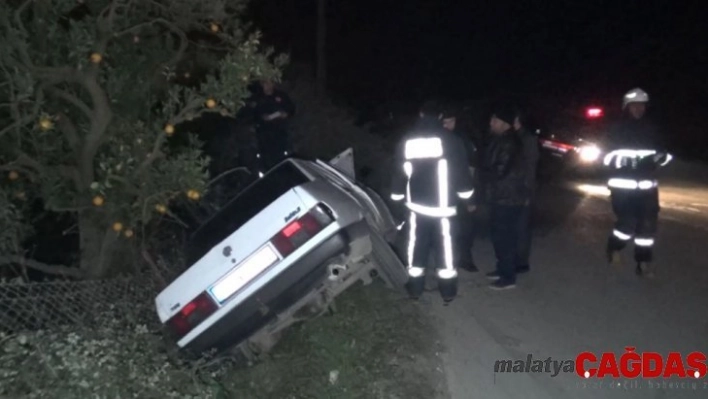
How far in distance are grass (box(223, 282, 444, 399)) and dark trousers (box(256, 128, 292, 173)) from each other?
3.58m

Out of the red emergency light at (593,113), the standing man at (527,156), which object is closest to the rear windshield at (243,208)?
the standing man at (527,156)

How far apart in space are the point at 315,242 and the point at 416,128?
245 cm

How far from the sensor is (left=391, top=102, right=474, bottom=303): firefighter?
804cm

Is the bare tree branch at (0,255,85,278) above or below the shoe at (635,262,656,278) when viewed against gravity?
above

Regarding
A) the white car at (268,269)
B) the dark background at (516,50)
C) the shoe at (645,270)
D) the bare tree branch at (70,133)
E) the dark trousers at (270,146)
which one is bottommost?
the dark background at (516,50)

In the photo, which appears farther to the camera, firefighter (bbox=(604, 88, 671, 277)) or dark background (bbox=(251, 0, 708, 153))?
dark background (bbox=(251, 0, 708, 153))

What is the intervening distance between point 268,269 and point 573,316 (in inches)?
122

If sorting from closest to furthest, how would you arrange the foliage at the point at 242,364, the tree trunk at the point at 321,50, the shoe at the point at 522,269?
the foliage at the point at 242,364 < the shoe at the point at 522,269 < the tree trunk at the point at 321,50

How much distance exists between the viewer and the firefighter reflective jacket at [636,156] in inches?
353

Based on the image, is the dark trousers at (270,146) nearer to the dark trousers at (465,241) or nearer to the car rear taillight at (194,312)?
the dark trousers at (465,241)

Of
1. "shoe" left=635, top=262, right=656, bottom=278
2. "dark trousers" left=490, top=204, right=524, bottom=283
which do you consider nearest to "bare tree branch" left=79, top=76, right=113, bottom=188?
"dark trousers" left=490, top=204, right=524, bottom=283

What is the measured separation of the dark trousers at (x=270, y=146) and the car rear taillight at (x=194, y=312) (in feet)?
14.6

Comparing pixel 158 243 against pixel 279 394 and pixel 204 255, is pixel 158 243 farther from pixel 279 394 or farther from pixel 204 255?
pixel 279 394

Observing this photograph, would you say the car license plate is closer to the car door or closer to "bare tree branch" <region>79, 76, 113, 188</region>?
the car door
